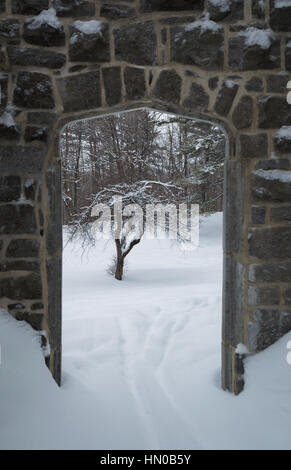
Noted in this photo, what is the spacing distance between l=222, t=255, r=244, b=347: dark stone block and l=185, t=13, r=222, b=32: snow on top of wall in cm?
160

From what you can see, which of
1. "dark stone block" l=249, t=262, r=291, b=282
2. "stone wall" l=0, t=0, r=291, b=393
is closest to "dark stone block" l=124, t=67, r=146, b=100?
"stone wall" l=0, t=0, r=291, b=393

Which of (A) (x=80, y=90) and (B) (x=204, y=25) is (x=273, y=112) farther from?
(A) (x=80, y=90)

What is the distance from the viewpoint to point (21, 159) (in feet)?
7.72

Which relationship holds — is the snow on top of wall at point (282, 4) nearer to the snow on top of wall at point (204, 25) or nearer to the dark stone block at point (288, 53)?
the dark stone block at point (288, 53)

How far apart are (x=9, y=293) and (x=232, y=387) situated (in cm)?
175

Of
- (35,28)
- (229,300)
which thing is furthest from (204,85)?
(229,300)

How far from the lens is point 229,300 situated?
2.61 meters

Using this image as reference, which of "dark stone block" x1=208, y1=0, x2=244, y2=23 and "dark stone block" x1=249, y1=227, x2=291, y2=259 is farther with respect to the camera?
"dark stone block" x1=249, y1=227, x2=291, y2=259

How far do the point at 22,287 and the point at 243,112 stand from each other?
77.2 inches

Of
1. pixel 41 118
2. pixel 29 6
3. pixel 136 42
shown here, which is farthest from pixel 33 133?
pixel 136 42

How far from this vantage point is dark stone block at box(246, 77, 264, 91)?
240cm

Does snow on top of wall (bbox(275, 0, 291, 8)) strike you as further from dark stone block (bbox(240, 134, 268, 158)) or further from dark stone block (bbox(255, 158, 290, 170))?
dark stone block (bbox(255, 158, 290, 170))
